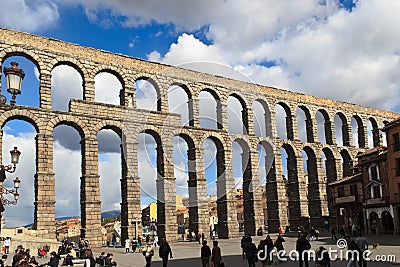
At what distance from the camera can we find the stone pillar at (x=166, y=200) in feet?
137

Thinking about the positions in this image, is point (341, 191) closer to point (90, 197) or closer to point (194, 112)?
point (194, 112)

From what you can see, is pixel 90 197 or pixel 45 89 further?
pixel 45 89

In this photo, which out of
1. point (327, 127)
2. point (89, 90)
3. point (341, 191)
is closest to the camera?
point (89, 90)

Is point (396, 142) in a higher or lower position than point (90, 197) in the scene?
higher

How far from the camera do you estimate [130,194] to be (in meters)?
40.0

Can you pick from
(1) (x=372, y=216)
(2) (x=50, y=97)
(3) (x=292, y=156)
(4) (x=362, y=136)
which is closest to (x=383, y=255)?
(1) (x=372, y=216)

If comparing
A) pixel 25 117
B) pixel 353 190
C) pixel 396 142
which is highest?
pixel 25 117

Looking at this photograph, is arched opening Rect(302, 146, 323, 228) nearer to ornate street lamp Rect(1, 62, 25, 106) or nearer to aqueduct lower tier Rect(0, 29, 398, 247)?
aqueduct lower tier Rect(0, 29, 398, 247)

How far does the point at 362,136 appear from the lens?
213 feet

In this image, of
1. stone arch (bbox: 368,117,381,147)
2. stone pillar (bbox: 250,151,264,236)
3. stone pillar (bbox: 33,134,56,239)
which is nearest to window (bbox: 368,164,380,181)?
stone pillar (bbox: 250,151,264,236)

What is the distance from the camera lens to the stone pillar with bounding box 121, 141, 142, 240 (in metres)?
39.6

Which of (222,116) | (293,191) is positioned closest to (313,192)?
(293,191)

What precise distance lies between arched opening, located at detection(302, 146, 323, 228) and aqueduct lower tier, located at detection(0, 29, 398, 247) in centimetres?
13

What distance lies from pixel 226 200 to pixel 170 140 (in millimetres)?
9019
